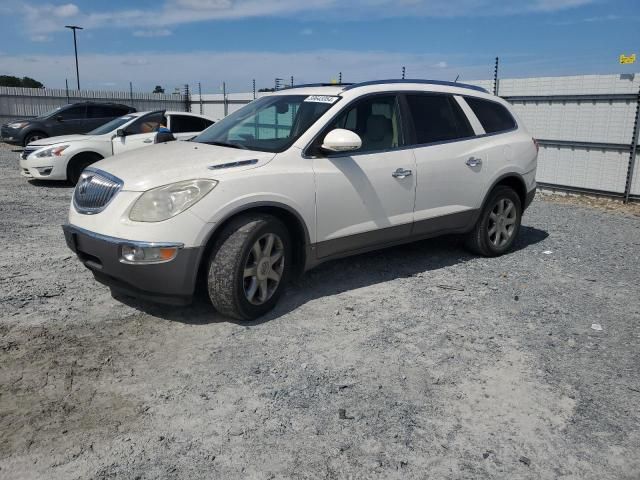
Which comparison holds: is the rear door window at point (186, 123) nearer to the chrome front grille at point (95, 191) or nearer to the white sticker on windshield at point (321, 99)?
the white sticker on windshield at point (321, 99)

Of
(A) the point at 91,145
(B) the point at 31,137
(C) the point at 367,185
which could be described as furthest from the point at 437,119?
(B) the point at 31,137

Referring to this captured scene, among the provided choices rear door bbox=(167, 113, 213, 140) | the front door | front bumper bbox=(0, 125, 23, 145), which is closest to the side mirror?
the front door

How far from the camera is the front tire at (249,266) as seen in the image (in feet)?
12.9

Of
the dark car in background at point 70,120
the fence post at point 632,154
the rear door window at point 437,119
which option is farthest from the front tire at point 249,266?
the dark car in background at point 70,120

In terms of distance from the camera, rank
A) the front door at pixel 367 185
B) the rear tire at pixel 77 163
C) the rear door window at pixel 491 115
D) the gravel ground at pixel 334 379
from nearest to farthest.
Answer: the gravel ground at pixel 334 379 < the front door at pixel 367 185 < the rear door window at pixel 491 115 < the rear tire at pixel 77 163

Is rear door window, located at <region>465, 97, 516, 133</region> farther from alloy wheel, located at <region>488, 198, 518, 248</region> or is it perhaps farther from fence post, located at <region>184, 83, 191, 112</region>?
fence post, located at <region>184, 83, 191, 112</region>

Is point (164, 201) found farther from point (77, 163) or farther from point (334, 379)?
point (77, 163)

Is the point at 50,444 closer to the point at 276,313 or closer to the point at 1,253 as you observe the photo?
the point at 276,313

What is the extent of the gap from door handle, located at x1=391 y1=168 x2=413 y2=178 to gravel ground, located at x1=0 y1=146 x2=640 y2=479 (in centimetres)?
102

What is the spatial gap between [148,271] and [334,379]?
145 cm

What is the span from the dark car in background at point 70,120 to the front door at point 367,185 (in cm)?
1339

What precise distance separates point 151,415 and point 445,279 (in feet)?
10.7

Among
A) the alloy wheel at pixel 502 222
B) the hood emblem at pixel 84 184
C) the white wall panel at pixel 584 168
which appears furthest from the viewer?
the white wall panel at pixel 584 168

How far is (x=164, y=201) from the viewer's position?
3799 millimetres
